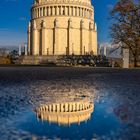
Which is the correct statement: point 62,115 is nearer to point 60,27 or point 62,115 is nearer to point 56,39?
point 56,39

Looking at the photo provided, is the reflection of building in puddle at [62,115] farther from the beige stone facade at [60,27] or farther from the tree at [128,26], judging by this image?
the beige stone facade at [60,27]

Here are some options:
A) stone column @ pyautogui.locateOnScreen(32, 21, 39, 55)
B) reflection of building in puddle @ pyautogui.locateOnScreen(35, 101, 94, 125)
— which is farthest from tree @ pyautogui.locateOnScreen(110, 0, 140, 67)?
stone column @ pyautogui.locateOnScreen(32, 21, 39, 55)

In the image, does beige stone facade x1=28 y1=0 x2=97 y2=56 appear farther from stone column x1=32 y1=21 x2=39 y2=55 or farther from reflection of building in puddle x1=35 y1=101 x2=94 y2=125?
reflection of building in puddle x1=35 y1=101 x2=94 y2=125

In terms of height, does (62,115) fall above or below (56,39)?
below

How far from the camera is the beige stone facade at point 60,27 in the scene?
331ft

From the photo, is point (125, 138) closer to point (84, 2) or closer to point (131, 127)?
point (131, 127)

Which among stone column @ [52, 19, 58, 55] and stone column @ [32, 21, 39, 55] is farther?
stone column @ [32, 21, 39, 55]

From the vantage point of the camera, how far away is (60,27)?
10169 centimetres

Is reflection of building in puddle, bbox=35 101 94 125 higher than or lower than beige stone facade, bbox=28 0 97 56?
lower

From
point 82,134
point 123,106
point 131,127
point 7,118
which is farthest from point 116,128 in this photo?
point 123,106

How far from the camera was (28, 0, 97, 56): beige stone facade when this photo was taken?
101000mm

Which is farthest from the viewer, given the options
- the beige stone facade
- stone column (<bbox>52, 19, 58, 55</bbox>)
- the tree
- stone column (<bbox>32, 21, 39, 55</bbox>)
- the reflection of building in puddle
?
stone column (<bbox>32, 21, 39, 55</bbox>)

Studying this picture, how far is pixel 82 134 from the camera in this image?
181 inches

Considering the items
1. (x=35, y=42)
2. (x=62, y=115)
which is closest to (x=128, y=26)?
(x=62, y=115)
